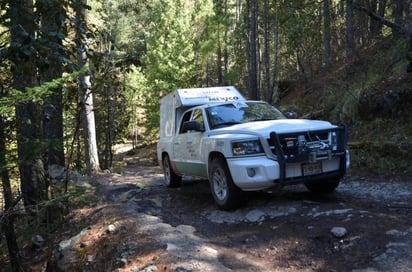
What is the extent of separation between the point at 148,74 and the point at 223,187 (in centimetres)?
2715

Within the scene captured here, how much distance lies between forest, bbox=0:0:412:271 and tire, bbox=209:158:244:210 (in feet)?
7.29

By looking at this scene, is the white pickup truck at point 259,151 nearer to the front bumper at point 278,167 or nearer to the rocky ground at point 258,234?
the front bumper at point 278,167

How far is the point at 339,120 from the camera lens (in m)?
14.0

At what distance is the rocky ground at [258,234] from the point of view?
4547mm

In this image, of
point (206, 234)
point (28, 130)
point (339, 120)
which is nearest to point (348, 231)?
point (206, 234)

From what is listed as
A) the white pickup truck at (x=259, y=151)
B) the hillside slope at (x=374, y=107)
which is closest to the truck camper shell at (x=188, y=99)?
the white pickup truck at (x=259, y=151)

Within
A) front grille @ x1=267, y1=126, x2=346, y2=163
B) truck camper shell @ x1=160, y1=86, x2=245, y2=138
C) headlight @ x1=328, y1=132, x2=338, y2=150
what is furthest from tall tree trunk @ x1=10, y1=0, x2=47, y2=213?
headlight @ x1=328, y1=132, x2=338, y2=150

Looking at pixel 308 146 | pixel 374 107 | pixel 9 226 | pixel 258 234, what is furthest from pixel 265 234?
pixel 374 107

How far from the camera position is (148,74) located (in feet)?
108

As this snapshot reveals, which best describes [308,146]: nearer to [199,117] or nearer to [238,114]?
[238,114]

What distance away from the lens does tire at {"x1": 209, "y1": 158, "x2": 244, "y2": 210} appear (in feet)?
21.6

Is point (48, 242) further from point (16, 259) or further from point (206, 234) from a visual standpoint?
point (206, 234)

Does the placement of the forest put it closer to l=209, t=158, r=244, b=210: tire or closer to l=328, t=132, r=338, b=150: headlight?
l=209, t=158, r=244, b=210: tire

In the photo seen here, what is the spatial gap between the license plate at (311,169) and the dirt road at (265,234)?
515mm
